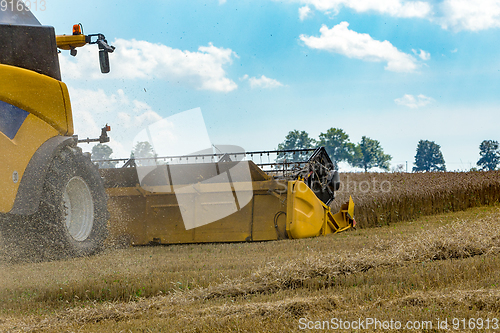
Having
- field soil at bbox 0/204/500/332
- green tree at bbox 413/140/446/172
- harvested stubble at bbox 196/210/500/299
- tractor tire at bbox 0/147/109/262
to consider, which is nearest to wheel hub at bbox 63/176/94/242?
tractor tire at bbox 0/147/109/262

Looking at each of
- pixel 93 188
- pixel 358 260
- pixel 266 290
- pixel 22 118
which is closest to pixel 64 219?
pixel 93 188

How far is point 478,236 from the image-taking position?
17.6 feet

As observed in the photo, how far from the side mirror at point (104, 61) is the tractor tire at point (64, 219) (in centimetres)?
109

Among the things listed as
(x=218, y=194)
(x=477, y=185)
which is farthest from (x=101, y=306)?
(x=477, y=185)

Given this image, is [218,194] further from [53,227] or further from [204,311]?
[204,311]

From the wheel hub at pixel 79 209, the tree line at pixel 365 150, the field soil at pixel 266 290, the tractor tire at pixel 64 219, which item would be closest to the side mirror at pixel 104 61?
the tractor tire at pixel 64 219

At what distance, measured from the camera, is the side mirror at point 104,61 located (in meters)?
5.54

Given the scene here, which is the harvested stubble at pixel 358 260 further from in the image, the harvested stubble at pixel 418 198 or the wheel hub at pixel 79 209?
the harvested stubble at pixel 418 198

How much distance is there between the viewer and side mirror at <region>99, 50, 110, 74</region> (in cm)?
554

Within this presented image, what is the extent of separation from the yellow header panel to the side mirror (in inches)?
22.8

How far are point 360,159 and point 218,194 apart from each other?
209ft

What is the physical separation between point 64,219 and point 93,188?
2.49 feet

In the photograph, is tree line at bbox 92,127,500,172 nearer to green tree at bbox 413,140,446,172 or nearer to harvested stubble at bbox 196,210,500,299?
green tree at bbox 413,140,446,172

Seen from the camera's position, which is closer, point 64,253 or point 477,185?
point 64,253
